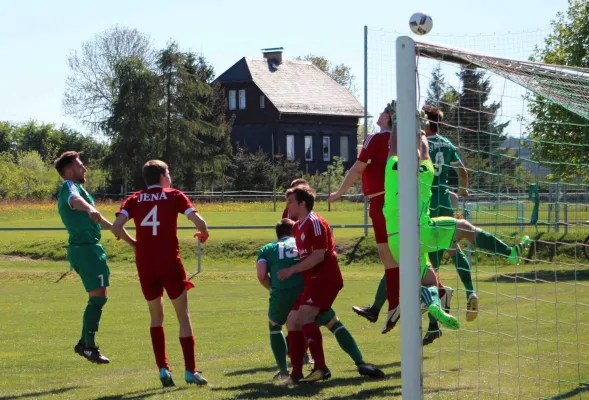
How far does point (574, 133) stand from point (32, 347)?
22.6 ft

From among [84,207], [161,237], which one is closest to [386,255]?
[161,237]

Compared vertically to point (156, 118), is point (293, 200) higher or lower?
lower

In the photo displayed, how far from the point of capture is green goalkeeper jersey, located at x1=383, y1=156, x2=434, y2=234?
6.84m

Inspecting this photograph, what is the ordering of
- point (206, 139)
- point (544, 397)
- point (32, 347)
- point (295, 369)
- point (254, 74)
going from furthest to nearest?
point (254, 74) < point (206, 139) < point (32, 347) < point (295, 369) < point (544, 397)

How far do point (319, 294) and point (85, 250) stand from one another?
2.79m

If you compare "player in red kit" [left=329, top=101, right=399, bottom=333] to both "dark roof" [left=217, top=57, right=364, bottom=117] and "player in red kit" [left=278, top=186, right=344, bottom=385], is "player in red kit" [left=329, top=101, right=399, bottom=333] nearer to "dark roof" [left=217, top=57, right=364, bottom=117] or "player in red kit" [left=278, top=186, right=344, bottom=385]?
"player in red kit" [left=278, top=186, right=344, bottom=385]

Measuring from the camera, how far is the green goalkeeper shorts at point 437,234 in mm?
7039

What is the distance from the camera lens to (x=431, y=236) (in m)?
7.09

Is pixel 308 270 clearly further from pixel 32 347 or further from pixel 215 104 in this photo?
pixel 215 104

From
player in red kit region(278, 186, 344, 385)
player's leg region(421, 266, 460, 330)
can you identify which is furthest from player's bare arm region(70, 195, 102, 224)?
player's leg region(421, 266, 460, 330)

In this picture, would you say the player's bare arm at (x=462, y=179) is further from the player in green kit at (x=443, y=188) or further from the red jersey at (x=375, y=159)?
the red jersey at (x=375, y=159)

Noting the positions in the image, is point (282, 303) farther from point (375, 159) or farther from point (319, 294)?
point (375, 159)

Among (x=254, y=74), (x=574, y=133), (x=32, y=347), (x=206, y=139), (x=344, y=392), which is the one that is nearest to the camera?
(x=344, y=392)

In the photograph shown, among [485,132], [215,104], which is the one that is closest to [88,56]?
[215,104]
